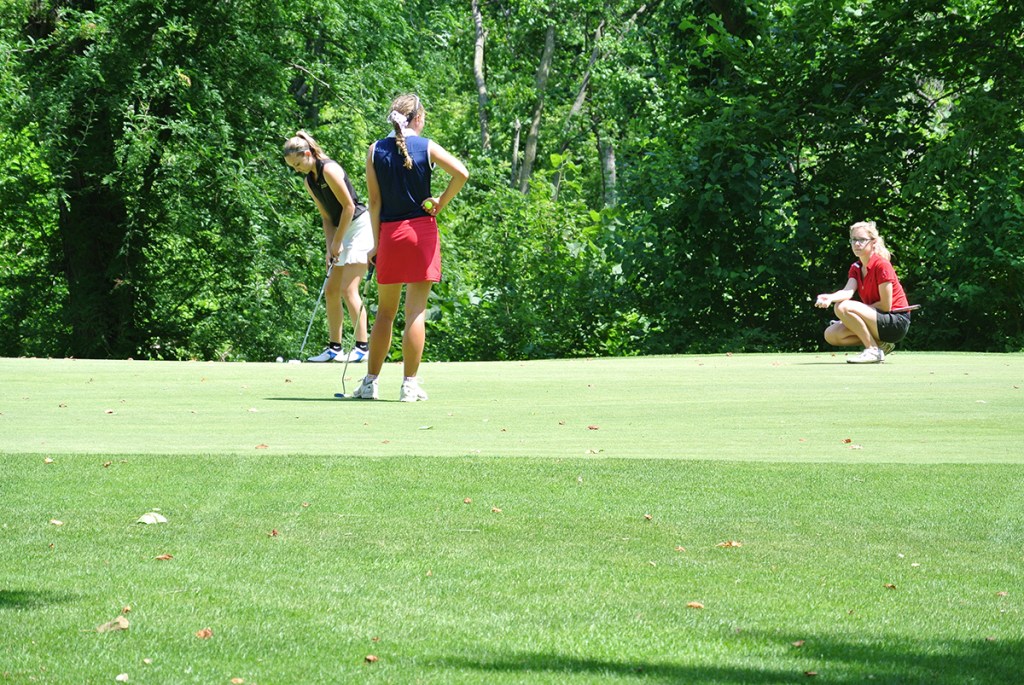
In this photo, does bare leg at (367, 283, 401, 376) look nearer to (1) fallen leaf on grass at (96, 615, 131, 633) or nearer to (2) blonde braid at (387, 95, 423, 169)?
(2) blonde braid at (387, 95, 423, 169)

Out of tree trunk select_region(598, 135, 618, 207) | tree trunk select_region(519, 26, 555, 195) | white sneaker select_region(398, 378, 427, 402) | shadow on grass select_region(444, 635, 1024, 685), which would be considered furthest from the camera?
tree trunk select_region(598, 135, 618, 207)

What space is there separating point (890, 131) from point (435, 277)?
42.6ft

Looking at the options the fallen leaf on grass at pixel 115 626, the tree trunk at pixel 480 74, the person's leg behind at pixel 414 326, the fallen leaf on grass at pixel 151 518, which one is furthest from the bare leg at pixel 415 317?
the tree trunk at pixel 480 74

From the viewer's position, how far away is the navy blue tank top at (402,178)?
34.4 feet

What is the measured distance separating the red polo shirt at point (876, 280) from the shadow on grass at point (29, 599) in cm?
1221

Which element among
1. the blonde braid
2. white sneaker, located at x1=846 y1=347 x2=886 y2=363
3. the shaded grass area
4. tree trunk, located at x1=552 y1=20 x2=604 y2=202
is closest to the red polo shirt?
white sneaker, located at x1=846 y1=347 x2=886 y2=363

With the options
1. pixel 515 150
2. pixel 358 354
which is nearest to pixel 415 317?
pixel 358 354

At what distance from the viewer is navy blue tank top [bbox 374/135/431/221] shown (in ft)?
34.4

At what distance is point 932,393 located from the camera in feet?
39.2

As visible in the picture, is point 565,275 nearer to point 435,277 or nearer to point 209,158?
point 209,158

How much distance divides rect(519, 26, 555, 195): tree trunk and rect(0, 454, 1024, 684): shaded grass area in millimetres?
37339

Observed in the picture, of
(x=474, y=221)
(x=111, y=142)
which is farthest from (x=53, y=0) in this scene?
(x=474, y=221)

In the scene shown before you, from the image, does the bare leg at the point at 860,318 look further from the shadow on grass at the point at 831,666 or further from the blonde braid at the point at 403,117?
the shadow on grass at the point at 831,666

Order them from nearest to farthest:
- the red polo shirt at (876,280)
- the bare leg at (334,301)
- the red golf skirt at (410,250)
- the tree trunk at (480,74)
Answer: the red golf skirt at (410,250), the bare leg at (334,301), the red polo shirt at (876,280), the tree trunk at (480,74)
